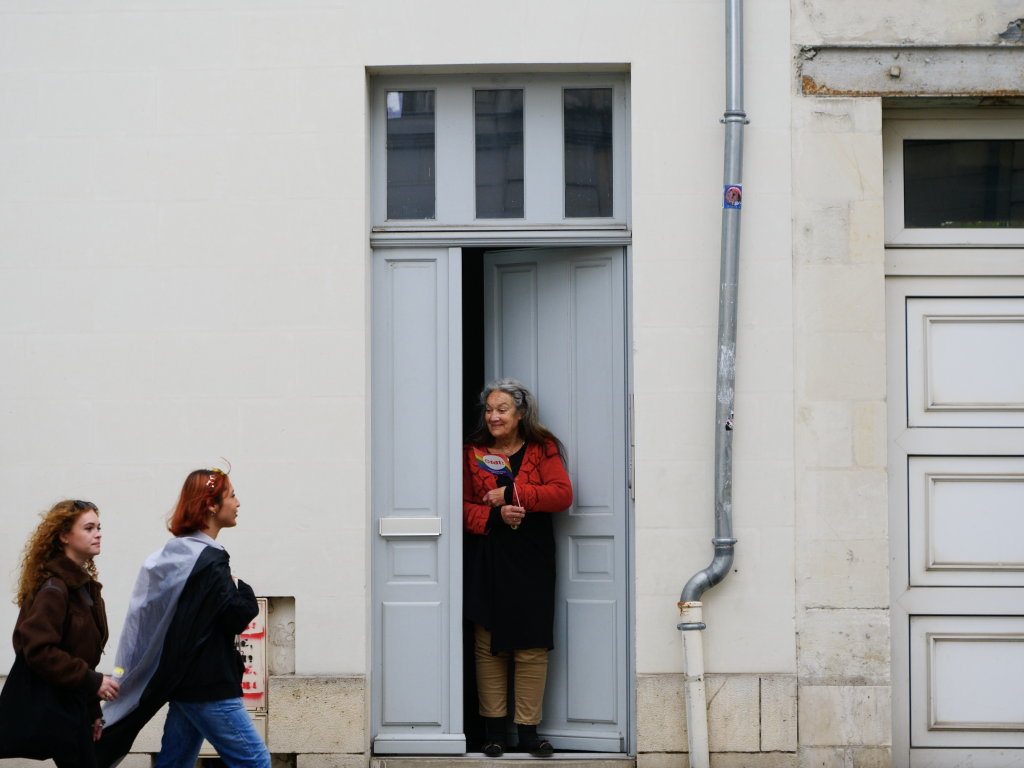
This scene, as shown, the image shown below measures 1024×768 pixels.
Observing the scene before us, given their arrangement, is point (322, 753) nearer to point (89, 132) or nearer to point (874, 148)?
point (89, 132)

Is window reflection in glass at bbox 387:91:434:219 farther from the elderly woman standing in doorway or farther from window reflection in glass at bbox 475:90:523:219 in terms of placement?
the elderly woman standing in doorway

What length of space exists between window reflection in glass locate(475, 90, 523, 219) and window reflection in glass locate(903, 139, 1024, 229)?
2.10m

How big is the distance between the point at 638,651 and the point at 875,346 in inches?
77.2

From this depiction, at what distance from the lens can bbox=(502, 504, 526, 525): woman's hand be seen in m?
5.36

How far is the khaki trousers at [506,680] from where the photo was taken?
17.9ft

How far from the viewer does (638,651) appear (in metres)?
5.15

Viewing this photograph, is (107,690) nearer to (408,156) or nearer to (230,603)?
(230,603)

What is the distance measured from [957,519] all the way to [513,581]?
236cm

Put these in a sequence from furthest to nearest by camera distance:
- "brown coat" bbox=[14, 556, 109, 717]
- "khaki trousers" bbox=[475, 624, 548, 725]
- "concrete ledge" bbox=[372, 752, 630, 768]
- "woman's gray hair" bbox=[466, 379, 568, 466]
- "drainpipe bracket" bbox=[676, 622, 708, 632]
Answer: "woman's gray hair" bbox=[466, 379, 568, 466], "khaki trousers" bbox=[475, 624, 548, 725], "concrete ledge" bbox=[372, 752, 630, 768], "drainpipe bracket" bbox=[676, 622, 708, 632], "brown coat" bbox=[14, 556, 109, 717]

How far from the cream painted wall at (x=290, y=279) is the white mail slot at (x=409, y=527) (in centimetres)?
21

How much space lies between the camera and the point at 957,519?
5.33 meters

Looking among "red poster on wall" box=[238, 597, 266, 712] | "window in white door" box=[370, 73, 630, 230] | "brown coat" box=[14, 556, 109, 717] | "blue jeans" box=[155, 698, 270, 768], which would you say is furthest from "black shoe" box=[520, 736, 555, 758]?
"window in white door" box=[370, 73, 630, 230]

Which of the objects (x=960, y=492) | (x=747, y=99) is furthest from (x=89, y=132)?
(x=960, y=492)

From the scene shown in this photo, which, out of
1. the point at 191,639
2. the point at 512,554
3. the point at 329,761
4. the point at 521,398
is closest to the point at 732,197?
the point at 521,398
